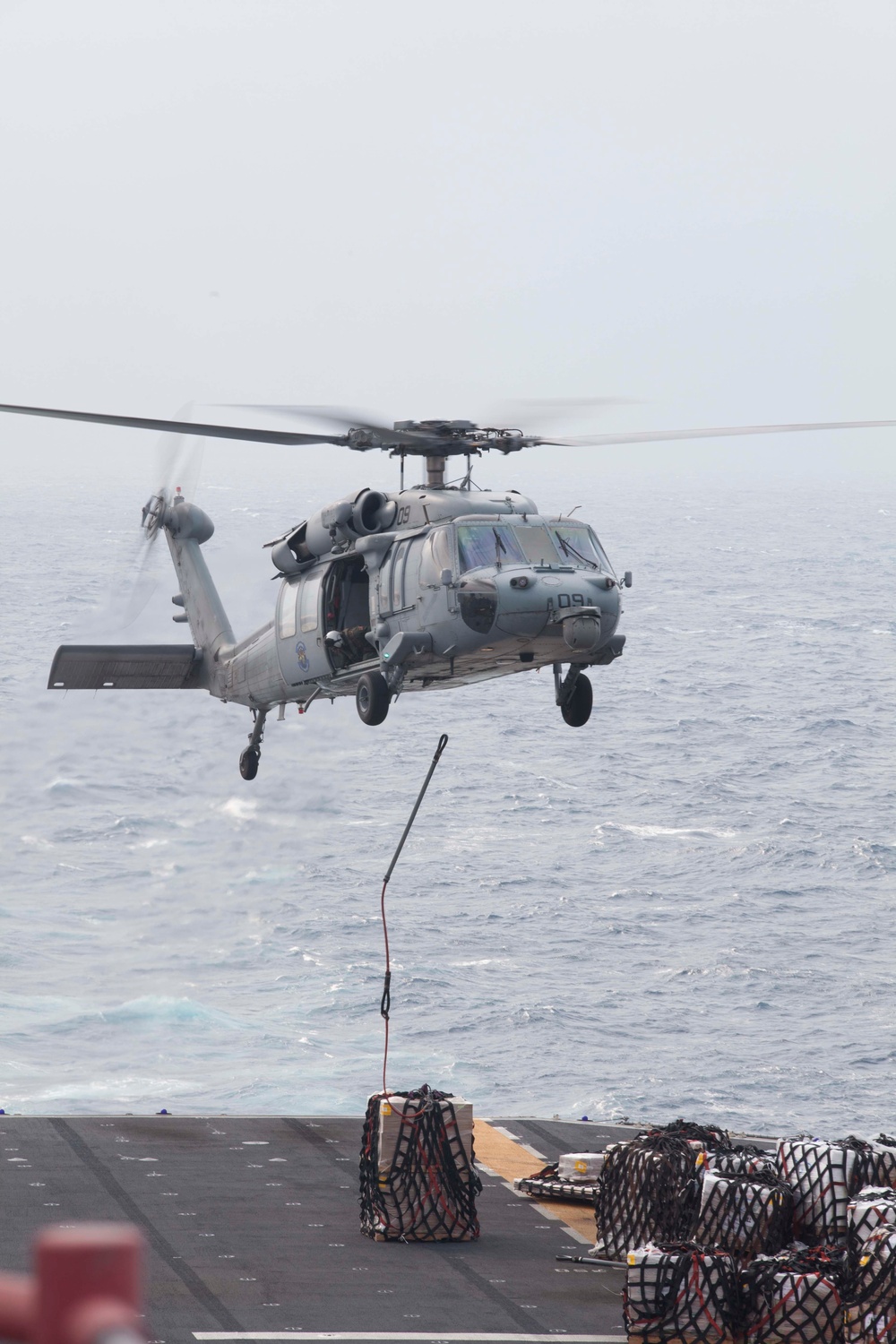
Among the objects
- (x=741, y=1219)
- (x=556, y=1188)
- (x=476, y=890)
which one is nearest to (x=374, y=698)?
(x=741, y=1219)

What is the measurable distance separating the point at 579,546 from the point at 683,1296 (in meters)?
8.81

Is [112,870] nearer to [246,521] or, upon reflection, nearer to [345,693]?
[345,693]

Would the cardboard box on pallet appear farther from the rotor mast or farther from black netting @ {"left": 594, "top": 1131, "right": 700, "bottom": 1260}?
the rotor mast

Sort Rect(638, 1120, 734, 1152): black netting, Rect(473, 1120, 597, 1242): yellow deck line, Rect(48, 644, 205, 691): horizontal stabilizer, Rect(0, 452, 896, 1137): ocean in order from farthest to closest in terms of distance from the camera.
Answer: Rect(0, 452, 896, 1137): ocean, Rect(473, 1120, 597, 1242): yellow deck line, Rect(48, 644, 205, 691): horizontal stabilizer, Rect(638, 1120, 734, 1152): black netting

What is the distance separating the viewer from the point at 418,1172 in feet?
77.2

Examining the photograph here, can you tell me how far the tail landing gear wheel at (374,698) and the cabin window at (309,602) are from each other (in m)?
1.44

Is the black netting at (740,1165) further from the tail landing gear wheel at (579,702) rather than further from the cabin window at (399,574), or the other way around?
the cabin window at (399,574)

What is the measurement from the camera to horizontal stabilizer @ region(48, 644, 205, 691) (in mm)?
24219

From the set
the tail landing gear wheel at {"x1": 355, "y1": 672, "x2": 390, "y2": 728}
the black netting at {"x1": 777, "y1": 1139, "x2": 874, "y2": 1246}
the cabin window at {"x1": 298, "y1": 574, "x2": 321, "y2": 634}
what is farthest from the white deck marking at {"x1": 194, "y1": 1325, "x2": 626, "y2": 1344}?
the cabin window at {"x1": 298, "y1": 574, "x2": 321, "y2": 634}

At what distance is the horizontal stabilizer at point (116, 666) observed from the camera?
24219 millimetres

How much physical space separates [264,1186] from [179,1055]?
997 inches

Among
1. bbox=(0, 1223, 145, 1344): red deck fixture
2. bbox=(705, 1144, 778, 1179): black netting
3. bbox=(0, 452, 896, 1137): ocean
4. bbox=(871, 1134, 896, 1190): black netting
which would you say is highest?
bbox=(0, 1223, 145, 1344): red deck fixture

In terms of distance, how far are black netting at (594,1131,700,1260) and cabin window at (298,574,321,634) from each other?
8.46 m

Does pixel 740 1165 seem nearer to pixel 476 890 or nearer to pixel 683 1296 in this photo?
pixel 683 1296
